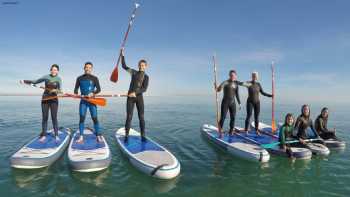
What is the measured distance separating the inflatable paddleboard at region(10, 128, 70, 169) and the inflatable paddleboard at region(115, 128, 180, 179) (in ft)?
6.93

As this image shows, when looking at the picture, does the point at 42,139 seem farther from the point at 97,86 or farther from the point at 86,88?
the point at 97,86

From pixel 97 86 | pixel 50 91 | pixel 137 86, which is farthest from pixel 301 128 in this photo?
pixel 50 91

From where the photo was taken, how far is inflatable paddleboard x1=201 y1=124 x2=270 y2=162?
7.62m

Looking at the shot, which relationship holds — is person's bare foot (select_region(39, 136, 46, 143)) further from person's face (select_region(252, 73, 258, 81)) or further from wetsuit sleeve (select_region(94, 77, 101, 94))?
person's face (select_region(252, 73, 258, 81))

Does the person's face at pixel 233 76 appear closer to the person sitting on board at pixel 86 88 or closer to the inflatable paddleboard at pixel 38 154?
the person sitting on board at pixel 86 88

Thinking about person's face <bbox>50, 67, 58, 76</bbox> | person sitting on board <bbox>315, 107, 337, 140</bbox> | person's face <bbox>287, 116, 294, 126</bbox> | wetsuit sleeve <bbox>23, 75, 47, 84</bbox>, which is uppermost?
person's face <bbox>50, 67, 58, 76</bbox>

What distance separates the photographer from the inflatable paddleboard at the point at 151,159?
230 inches

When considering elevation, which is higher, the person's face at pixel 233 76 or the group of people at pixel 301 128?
the person's face at pixel 233 76

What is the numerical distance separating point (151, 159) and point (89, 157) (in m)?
1.77

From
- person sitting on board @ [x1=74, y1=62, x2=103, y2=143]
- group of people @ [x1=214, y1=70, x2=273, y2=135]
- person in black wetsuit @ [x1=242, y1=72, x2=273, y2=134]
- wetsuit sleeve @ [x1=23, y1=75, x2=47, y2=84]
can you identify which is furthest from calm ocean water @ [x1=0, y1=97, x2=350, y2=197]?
person in black wetsuit @ [x1=242, y1=72, x2=273, y2=134]

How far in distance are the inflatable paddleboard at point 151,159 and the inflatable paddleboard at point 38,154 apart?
2.11 m

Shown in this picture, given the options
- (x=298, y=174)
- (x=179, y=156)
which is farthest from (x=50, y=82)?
(x=298, y=174)

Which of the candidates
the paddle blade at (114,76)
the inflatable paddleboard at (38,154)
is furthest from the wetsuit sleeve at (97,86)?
the inflatable paddleboard at (38,154)

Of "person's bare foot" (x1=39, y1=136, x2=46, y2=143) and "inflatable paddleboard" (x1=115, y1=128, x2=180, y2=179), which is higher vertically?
"person's bare foot" (x1=39, y1=136, x2=46, y2=143)
